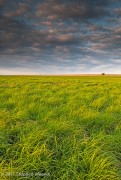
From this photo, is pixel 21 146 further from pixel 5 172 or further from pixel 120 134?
pixel 120 134

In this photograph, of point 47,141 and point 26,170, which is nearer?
point 26,170

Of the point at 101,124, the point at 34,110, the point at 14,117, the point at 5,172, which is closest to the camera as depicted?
the point at 5,172

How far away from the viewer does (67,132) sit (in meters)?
5.06

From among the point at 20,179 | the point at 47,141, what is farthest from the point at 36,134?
the point at 20,179

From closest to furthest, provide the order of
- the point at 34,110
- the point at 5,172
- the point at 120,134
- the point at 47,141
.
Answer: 1. the point at 5,172
2. the point at 47,141
3. the point at 120,134
4. the point at 34,110

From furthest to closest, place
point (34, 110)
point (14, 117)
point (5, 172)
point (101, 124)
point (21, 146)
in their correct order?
point (34, 110)
point (101, 124)
point (14, 117)
point (21, 146)
point (5, 172)

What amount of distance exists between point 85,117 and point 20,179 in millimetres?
3543

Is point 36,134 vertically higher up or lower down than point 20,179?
higher up

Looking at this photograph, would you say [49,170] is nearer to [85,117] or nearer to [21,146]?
[21,146]

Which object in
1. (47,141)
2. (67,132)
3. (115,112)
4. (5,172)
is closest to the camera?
(5,172)

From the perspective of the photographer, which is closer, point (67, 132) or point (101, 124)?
point (67, 132)

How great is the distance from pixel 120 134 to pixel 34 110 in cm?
304

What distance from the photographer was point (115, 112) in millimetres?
8320

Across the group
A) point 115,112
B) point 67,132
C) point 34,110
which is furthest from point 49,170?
point 115,112
